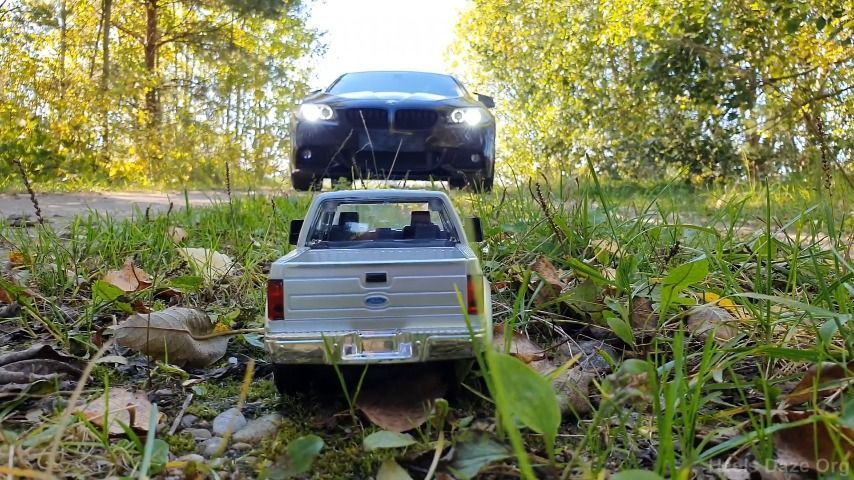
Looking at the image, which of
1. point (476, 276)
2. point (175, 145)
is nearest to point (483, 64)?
point (175, 145)

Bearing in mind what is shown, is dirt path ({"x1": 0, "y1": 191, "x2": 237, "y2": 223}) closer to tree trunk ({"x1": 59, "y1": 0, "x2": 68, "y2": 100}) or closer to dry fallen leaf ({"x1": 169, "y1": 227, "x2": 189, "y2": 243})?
dry fallen leaf ({"x1": 169, "y1": 227, "x2": 189, "y2": 243})

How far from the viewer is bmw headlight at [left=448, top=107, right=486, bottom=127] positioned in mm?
5855

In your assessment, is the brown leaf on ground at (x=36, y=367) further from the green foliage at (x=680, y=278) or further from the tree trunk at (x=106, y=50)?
the tree trunk at (x=106, y=50)

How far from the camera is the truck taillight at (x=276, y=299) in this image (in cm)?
154

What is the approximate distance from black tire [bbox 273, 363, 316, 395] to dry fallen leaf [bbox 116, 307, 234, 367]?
0.38 meters

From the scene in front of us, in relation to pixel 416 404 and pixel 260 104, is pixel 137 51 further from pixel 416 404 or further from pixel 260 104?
pixel 416 404

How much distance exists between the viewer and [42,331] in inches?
84.3

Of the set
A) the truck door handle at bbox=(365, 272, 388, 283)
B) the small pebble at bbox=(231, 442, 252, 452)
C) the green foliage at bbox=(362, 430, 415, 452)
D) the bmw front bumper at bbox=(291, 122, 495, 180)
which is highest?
the bmw front bumper at bbox=(291, 122, 495, 180)

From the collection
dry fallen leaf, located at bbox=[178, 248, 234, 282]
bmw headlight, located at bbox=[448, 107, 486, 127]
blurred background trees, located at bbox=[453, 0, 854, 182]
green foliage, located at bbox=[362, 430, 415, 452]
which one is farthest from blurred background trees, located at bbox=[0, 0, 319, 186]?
green foliage, located at bbox=[362, 430, 415, 452]

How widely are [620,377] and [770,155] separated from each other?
7.91 meters

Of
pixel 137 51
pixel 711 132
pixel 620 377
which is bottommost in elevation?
pixel 620 377

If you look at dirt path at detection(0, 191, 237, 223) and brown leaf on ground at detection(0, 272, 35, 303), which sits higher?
dirt path at detection(0, 191, 237, 223)

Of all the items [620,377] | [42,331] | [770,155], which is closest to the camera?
[620,377]

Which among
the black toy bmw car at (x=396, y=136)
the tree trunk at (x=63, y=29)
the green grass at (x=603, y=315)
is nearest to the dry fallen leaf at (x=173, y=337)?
the green grass at (x=603, y=315)
